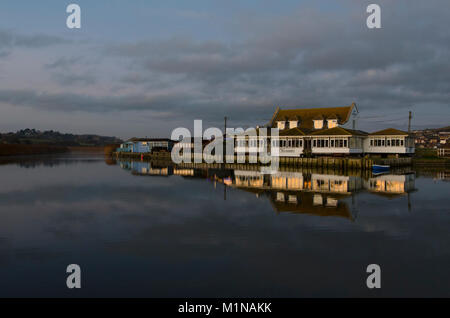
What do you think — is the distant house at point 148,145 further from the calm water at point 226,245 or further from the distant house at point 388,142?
the calm water at point 226,245

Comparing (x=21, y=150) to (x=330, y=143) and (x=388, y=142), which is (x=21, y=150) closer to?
(x=330, y=143)

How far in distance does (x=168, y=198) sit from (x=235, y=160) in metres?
37.4

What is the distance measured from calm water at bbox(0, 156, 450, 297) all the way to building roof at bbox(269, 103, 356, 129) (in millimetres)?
37401

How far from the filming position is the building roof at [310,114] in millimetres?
58219

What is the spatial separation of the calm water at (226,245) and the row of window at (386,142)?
102ft

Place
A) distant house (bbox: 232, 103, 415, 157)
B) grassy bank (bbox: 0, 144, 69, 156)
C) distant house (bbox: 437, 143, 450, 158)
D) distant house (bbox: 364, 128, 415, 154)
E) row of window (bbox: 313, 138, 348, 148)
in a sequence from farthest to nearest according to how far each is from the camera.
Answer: grassy bank (bbox: 0, 144, 69, 156)
distant house (bbox: 437, 143, 450, 158)
distant house (bbox: 364, 128, 415, 154)
distant house (bbox: 232, 103, 415, 157)
row of window (bbox: 313, 138, 348, 148)

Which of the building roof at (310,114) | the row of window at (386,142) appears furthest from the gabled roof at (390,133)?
the building roof at (310,114)

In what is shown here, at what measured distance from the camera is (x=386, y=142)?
51562 mm

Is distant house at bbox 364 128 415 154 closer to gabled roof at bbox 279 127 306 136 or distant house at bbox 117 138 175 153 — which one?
gabled roof at bbox 279 127 306 136

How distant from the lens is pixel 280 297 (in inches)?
311

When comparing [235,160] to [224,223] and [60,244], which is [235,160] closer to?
[224,223]

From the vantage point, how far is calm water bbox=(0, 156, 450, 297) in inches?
337

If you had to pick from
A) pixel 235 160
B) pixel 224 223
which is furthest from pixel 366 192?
pixel 235 160

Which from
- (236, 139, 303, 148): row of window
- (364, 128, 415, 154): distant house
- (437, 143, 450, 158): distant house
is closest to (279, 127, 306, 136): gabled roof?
(236, 139, 303, 148): row of window
